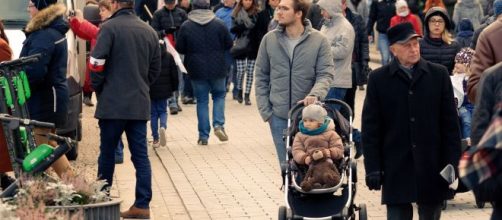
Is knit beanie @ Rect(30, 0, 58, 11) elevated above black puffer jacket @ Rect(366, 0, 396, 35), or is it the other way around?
knit beanie @ Rect(30, 0, 58, 11)

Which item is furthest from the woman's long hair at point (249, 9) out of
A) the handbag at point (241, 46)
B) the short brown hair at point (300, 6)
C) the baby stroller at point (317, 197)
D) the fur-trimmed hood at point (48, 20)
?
the baby stroller at point (317, 197)

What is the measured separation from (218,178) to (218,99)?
3.20m

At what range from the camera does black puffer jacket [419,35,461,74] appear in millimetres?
13250

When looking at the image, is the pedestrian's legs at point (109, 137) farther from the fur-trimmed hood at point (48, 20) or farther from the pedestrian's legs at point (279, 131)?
the fur-trimmed hood at point (48, 20)

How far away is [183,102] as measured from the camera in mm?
21891

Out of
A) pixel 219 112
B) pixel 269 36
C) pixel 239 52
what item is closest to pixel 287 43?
pixel 269 36

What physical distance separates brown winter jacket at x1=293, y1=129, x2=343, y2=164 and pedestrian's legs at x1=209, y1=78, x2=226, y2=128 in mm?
7050

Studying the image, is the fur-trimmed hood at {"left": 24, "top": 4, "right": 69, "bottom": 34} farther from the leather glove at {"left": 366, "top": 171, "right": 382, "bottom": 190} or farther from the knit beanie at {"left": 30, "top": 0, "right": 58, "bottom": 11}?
the leather glove at {"left": 366, "top": 171, "right": 382, "bottom": 190}

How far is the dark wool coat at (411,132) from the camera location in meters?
9.16

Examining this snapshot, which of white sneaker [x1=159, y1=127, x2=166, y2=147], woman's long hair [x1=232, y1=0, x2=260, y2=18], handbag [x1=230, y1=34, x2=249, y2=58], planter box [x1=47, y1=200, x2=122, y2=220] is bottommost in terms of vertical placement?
white sneaker [x1=159, y1=127, x2=166, y2=147]

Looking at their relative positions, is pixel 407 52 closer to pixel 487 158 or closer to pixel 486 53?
pixel 486 53

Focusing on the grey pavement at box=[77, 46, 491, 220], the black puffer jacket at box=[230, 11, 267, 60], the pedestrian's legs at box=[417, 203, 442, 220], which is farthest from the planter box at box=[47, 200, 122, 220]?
the black puffer jacket at box=[230, 11, 267, 60]

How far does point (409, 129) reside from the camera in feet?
30.1

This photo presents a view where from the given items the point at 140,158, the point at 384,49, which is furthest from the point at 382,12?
the point at 140,158
